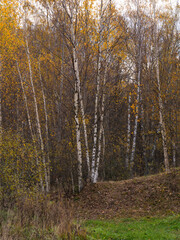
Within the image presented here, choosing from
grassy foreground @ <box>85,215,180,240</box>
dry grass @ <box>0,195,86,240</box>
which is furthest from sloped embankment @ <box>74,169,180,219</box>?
dry grass @ <box>0,195,86,240</box>

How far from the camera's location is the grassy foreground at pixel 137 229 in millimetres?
6176

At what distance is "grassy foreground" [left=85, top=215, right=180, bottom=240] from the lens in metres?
6.18

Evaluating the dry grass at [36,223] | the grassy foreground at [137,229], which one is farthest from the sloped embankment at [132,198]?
the dry grass at [36,223]

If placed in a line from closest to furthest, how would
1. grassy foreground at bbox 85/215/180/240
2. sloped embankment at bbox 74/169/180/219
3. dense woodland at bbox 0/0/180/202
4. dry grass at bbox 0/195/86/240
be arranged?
dry grass at bbox 0/195/86/240 < grassy foreground at bbox 85/215/180/240 < sloped embankment at bbox 74/169/180/219 < dense woodland at bbox 0/0/180/202

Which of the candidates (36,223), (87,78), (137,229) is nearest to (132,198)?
(137,229)

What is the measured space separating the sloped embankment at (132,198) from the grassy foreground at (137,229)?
30.6 inches

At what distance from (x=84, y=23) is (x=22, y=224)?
991 centimetres

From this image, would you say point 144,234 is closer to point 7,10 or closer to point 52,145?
point 52,145

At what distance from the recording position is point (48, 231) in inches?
217

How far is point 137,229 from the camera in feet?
23.2

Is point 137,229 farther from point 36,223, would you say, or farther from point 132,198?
point 132,198

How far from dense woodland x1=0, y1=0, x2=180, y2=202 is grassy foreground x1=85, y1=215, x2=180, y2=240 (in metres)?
3.86

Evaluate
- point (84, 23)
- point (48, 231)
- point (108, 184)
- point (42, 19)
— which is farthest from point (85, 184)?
point (42, 19)

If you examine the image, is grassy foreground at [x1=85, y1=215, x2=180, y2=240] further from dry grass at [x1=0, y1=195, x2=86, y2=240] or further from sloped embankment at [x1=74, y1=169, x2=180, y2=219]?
sloped embankment at [x1=74, y1=169, x2=180, y2=219]
